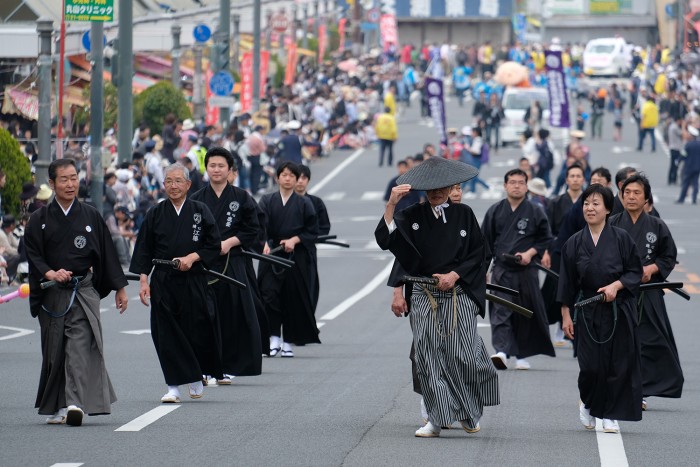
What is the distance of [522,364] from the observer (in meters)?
15.0

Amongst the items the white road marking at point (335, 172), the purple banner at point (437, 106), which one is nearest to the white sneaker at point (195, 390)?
the white road marking at point (335, 172)

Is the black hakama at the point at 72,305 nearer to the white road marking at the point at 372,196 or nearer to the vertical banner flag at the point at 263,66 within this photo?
the white road marking at the point at 372,196

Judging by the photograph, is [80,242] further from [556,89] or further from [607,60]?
[607,60]

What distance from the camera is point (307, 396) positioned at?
12.3 m

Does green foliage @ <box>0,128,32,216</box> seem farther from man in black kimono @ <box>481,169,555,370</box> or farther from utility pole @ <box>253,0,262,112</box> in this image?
utility pole @ <box>253,0,262,112</box>

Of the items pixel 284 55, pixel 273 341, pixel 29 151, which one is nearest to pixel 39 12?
pixel 29 151

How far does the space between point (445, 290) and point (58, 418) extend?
2617 mm

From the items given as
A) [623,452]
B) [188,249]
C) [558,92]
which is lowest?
[623,452]

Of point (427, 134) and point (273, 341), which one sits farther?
point (427, 134)

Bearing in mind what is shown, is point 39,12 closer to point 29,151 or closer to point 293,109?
point 29,151

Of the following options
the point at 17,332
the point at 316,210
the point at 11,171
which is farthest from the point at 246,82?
the point at 316,210

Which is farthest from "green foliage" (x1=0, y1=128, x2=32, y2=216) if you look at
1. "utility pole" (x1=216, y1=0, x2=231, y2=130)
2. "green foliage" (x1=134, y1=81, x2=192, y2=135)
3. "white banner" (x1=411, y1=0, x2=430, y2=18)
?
"white banner" (x1=411, y1=0, x2=430, y2=18)

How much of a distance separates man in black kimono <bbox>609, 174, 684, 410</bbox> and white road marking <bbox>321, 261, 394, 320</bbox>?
25.9ft

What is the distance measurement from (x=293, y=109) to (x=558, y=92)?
7564 mm
